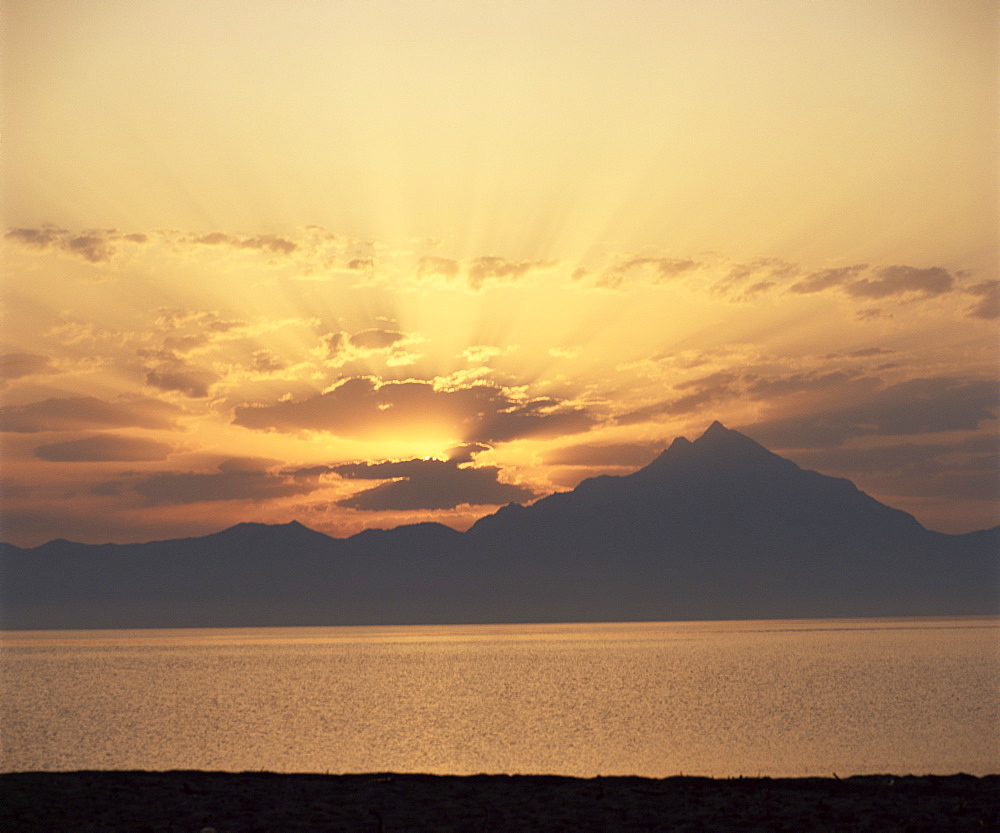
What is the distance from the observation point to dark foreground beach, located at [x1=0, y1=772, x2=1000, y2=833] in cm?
2736

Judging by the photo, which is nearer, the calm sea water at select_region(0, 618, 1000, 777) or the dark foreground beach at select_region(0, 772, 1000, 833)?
the dark foreground beach at select_region(0, 772, 1000, 833)

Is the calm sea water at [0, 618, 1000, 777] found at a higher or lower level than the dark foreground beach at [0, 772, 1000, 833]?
higher

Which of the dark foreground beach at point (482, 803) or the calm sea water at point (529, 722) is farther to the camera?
the calm sea water at point (529, 722)

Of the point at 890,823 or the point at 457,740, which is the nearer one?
the point at 890,823

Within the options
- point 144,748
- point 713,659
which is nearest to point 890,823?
point 144,748

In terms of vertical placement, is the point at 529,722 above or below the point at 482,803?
above

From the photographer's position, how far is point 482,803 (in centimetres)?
3031

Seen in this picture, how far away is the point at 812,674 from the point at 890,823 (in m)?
86.4

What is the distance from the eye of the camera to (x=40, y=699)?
291ft

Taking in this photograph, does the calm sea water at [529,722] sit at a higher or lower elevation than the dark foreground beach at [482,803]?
higher

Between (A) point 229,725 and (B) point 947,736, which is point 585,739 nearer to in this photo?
(B) point 947,736

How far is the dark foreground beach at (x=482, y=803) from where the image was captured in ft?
89.8

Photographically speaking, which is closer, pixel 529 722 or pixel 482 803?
pixel 482 803

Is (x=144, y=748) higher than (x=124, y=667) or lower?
lower
